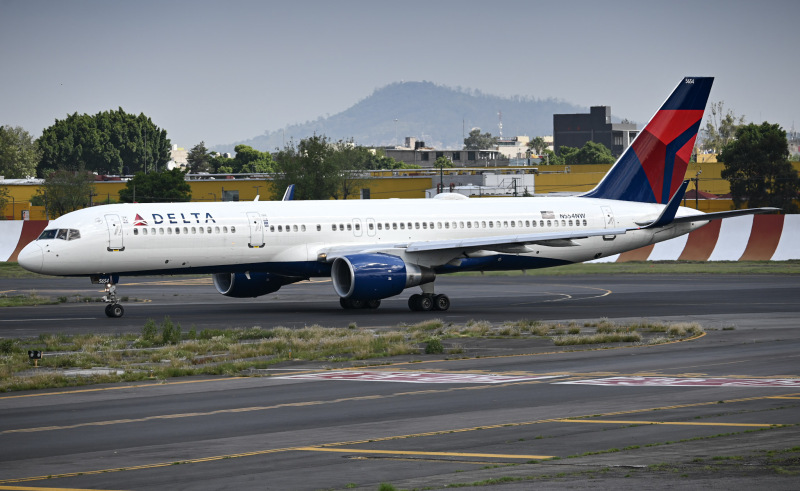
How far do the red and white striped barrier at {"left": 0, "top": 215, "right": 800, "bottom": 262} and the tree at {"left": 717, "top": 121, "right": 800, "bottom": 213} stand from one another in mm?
34298

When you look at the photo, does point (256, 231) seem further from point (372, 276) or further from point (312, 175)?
point (312, 175)

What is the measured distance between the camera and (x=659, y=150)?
45.8m

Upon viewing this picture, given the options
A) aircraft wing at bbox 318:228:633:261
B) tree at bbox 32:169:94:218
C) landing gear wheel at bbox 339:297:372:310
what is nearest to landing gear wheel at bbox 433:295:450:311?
aircraft wing at bbox 318:228:633:261

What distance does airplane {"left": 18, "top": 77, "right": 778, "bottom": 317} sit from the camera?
3734 centimetres

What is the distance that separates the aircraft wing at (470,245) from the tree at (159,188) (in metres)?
68.4

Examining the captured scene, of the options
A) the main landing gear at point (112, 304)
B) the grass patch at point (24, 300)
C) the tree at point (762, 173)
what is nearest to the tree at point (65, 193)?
the grass patch at point (24, 300)

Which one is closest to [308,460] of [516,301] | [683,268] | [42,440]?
[42,440]

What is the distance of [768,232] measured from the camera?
2516 inches

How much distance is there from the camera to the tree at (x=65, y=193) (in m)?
105

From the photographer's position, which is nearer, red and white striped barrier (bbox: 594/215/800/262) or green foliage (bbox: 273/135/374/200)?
red and white striped barrier (bbox: 594/215/800/262)

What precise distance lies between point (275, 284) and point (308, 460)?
92.1ft

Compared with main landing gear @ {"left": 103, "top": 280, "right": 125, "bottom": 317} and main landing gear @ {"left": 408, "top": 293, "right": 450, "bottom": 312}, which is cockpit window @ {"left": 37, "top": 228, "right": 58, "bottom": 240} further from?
main landing gear @ {"left": 408, "top": 293, "right": 450, "bottom": 312}

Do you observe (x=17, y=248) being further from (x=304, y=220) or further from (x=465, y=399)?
(x=465, y=399)

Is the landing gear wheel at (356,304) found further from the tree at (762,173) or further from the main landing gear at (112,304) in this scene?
the tree at (762,173)
